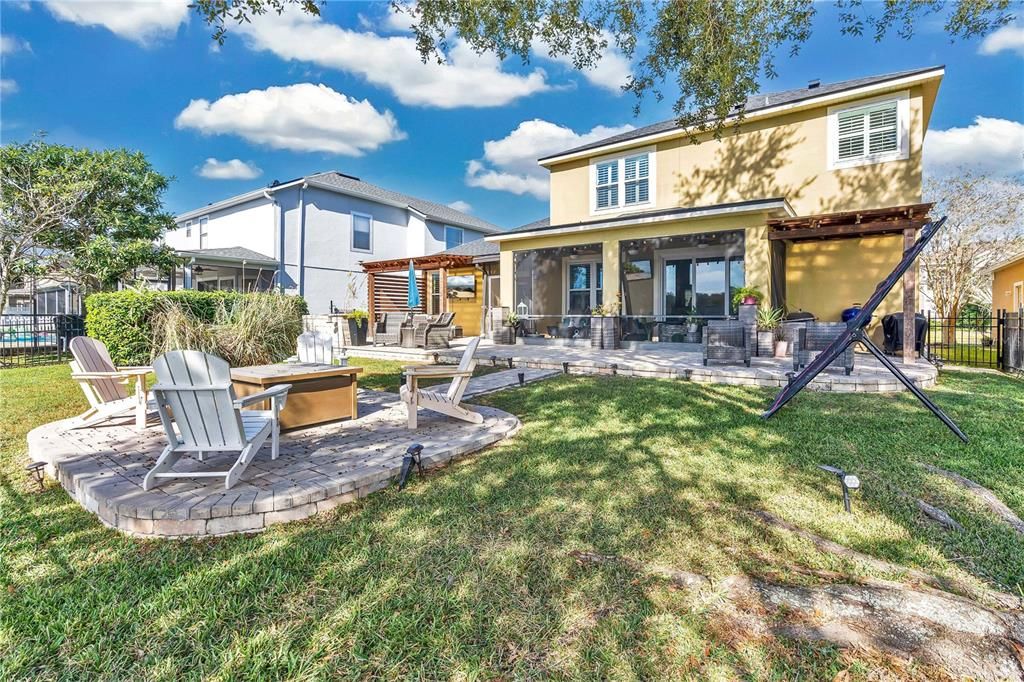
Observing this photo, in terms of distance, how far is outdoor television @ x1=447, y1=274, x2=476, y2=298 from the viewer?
61.4 feet

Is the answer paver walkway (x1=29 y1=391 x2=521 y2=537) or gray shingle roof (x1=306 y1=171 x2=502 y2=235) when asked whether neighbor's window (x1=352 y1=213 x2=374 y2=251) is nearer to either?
gray shingle roof (x1=306 y1=171 x2=502 y2=235)

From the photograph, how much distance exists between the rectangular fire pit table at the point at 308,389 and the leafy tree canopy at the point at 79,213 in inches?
452

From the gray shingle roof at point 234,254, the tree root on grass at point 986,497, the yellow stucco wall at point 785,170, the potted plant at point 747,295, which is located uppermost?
the yellow stucco wall at point 785,170

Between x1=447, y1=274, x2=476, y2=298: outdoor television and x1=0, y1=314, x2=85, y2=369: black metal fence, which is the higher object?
x1=447, y1=274, x2=476, y2=298: outdoor television

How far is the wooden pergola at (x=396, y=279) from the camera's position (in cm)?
1581

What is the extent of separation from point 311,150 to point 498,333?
17241 millimetres

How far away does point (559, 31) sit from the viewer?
7496mm

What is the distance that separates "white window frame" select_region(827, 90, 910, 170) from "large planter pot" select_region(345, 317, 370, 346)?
542 inches

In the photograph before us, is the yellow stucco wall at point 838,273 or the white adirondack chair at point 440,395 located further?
the yellow stucco wall at point 838,273

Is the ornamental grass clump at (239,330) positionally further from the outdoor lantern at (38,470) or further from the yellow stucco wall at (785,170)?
the yellow stucco wall at (785,170)

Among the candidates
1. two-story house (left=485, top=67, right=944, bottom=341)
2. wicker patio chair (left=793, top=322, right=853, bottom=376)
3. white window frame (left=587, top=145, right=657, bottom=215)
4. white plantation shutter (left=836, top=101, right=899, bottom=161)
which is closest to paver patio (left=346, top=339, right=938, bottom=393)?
wicker patio chair (left=793, top=322, right=853, bottom=376)

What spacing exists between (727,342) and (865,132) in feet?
22.7

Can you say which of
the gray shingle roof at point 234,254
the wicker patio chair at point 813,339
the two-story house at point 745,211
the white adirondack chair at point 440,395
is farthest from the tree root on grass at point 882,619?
the gray shingle roof at point 234,254

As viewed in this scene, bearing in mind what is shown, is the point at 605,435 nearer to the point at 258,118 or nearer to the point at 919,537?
the point at 919,537
